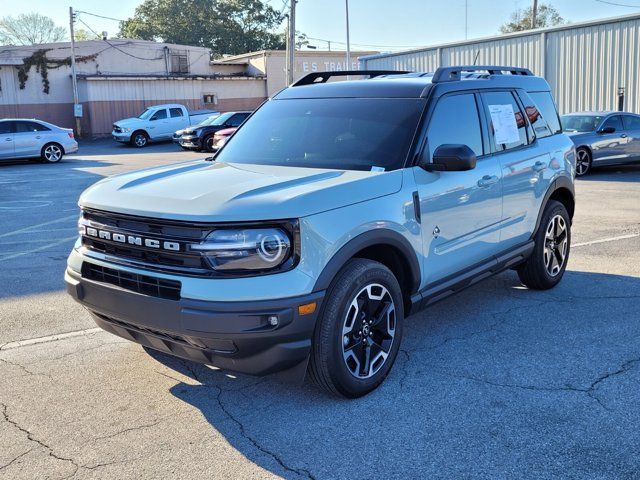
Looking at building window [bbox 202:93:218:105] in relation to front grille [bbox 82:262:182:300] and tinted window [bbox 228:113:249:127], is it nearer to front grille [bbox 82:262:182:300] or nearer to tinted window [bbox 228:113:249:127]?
tinted window [bbox 228:113:249:127]

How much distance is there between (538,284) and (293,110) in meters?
2.85

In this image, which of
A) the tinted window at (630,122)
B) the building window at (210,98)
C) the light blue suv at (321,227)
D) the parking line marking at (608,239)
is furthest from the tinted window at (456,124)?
the building window at (210,98)

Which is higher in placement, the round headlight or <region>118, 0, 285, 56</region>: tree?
<region>118, 0, 285, 56</region>: tree

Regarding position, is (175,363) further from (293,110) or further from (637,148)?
(637,148)

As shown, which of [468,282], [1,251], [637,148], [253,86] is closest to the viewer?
[468,282]

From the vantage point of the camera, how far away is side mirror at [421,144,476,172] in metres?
4.40

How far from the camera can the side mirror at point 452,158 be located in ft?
14.4

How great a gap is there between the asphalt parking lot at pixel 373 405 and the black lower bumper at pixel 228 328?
0.42 metres

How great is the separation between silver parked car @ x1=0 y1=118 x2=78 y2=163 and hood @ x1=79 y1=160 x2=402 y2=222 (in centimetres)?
1974

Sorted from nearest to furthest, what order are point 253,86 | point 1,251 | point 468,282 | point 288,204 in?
point 288,204
point 468,282
point 1,251
point 253,86

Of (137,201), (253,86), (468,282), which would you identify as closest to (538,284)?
(468,282)

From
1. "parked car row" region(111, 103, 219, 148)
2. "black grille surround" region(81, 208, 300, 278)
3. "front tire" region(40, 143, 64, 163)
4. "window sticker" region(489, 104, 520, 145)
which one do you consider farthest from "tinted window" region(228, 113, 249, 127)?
"black grille surround" region(81, 208, 300, 278)

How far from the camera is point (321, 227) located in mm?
3705

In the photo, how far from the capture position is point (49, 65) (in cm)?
3844
